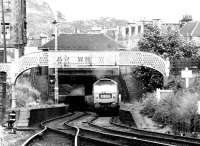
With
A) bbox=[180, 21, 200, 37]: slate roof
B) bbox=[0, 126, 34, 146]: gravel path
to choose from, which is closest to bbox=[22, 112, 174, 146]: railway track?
bbox=[0, 126, 34, 146]: gravel path

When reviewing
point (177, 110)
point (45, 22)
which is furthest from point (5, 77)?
point (45, 22)

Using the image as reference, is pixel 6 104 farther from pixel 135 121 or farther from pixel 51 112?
pixel 135 121

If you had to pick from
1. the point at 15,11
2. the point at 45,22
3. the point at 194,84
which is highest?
the point at 45,22

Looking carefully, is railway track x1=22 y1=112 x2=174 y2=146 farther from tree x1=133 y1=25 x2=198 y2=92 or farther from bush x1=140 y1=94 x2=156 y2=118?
tree x1=133 y1=25 x2=198 y2=92

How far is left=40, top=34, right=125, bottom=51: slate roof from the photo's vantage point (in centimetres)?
6131

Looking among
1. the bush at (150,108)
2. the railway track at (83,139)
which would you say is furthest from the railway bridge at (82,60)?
the railway track at (83,139)

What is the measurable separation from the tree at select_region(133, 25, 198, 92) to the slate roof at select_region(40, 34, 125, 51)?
1598 centimetres

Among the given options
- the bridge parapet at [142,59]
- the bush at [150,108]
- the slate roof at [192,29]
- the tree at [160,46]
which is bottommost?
the bush at [150,108]

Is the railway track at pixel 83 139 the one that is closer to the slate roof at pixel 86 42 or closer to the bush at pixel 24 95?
the bush at pixel 24 95

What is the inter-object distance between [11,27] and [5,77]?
12352 millimetres

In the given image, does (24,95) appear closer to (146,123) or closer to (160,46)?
(160,46)

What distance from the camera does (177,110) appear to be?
21969mm

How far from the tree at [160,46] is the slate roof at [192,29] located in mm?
27817

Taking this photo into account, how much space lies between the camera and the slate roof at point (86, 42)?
201ft
